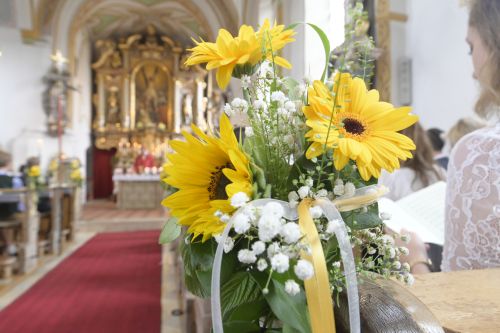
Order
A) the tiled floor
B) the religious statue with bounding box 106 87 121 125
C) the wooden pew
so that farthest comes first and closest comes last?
the religious statue with bounding box 106 87 121 125, the tiled floor, the wooden pew

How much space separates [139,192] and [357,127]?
10.6 m

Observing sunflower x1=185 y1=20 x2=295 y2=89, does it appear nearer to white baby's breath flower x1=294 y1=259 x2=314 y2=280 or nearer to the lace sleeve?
white baby's breath flower x1=294 y1=259 x2=314 y2=280

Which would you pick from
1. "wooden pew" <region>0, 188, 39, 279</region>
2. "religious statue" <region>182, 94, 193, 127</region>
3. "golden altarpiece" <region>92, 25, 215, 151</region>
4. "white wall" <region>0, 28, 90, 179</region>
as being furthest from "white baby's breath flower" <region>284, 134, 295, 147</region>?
"religious statue" <region>182, 94, 193, 127</region>

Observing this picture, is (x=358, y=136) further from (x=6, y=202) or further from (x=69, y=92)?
(x=69, y=92)

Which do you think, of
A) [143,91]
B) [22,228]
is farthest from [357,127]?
[143,91]

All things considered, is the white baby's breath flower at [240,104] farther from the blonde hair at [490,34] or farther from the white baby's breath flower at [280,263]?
the blonde hair at [490,34]

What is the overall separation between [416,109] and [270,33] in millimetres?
4463

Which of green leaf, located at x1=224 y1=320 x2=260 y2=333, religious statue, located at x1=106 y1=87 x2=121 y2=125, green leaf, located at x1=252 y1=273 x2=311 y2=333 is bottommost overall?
green leaf, located at x1=224 y1=320 x2=260 y2=333

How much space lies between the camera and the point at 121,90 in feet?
43.5

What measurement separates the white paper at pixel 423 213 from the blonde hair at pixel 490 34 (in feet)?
1.46

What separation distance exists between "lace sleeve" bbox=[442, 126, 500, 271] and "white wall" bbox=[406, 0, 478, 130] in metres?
3.31

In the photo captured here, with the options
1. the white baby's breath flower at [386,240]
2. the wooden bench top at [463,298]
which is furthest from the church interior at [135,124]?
the white baby's breath flower at [386,240]

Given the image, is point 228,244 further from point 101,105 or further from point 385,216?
point 101,105

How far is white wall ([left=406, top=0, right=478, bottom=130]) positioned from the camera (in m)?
4.02
